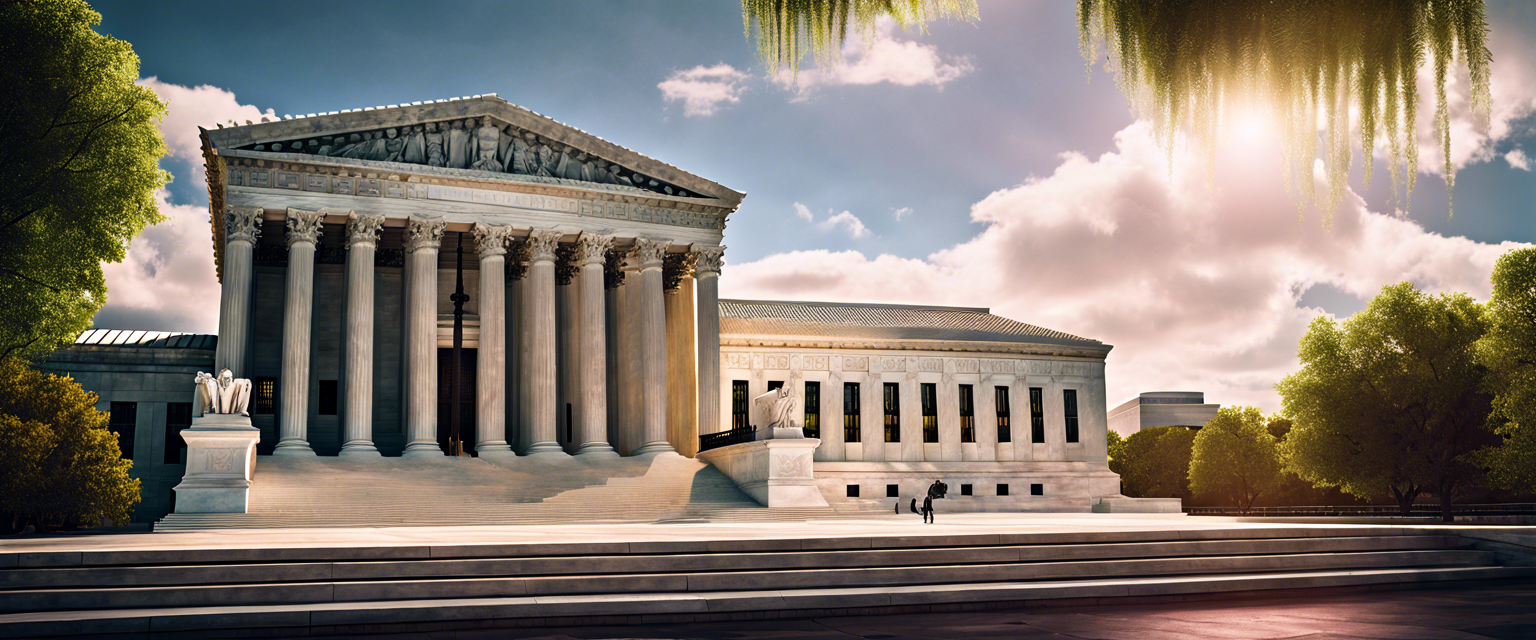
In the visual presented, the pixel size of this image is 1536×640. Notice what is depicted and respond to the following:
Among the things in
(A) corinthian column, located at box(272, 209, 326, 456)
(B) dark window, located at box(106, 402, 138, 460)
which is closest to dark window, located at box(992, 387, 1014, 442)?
→ (A) corinthian column, located at box(272, 209, 326, 456)

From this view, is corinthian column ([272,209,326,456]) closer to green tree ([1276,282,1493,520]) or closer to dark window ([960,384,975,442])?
dark window ([960,384,975,442])

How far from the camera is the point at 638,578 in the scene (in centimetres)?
1306

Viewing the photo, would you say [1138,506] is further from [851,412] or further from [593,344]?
[593,344]

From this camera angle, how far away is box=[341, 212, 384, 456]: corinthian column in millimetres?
39094

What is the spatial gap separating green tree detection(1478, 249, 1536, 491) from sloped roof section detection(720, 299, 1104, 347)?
2485 cm

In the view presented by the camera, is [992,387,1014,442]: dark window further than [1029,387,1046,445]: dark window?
No

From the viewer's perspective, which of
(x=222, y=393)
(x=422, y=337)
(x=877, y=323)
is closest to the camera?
(x=222, y=393)

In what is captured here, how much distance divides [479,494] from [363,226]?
41.5ft

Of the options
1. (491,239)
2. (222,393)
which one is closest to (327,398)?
(491,239)

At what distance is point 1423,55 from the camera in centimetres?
471

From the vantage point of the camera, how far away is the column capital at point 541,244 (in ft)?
141

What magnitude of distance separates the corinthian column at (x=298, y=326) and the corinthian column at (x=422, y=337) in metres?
3.61

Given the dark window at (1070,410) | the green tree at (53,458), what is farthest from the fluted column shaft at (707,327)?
the dark window at (1070,410)

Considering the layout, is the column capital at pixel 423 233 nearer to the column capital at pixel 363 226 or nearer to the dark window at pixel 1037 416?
the column capital at pixel 363 226
